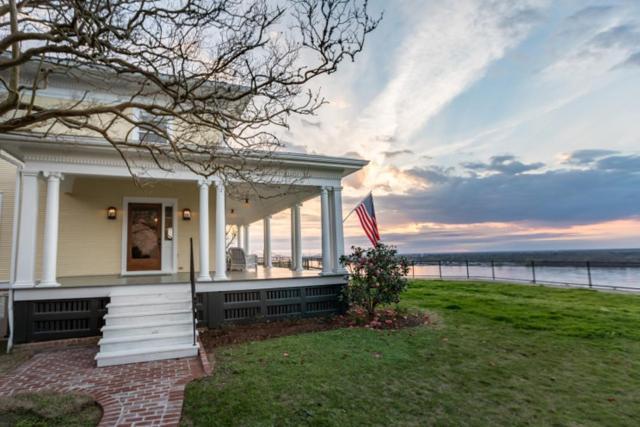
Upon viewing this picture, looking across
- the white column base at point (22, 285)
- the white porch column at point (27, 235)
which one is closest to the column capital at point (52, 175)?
the white porch column at point (27, 235)

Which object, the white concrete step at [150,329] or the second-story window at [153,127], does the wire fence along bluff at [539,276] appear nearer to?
the white concrete step at [150,329]

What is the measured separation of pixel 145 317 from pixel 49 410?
8.56ft

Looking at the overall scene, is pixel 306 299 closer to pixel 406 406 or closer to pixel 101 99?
pixel 406 406

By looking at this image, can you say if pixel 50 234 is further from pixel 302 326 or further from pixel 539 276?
pixel 539 276

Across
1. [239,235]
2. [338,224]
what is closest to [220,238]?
[338,224]

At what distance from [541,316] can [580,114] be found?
246 inches

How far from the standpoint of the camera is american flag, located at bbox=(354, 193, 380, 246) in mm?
8625

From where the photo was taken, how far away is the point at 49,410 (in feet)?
11.4

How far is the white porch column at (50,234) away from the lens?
6.47m

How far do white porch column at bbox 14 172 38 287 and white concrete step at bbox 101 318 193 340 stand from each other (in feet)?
6.89

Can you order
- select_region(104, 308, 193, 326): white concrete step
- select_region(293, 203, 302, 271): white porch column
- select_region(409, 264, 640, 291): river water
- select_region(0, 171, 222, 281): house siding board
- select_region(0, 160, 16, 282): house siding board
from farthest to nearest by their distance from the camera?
select_region(409, 264, 640, 291): river water → select_region(293, 203, 302, 271): white porch column → select_region(0, 160, 16, 282): house siding board → select_region(0, 171, 222, 281): house siding board → select_region(104, 308, 193, 326): white concrete step

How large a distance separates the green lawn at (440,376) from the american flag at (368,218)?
2574 mm

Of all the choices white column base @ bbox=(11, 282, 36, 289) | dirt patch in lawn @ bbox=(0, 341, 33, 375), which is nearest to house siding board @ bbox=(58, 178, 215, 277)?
white column base @ bbox=(11, 282, 36, 289)

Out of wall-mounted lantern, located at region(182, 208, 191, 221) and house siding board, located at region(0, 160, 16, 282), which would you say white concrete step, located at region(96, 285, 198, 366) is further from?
house siding board, located at region(0, 160, 16, 282)
